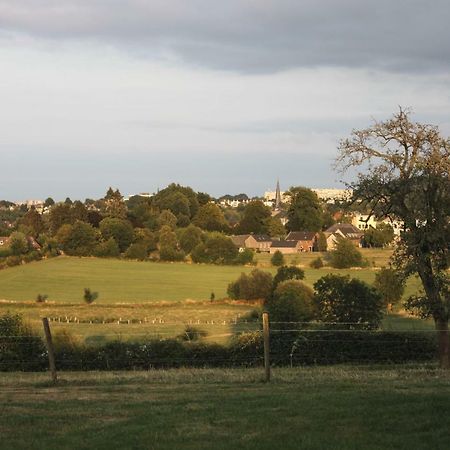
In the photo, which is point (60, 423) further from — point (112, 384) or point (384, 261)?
point (384, 261)

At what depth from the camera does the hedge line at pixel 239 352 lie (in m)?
26.2

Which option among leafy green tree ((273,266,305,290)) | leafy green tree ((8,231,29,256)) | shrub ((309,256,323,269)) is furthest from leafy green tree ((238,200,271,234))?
leafy green tree ((273,266,305,290))

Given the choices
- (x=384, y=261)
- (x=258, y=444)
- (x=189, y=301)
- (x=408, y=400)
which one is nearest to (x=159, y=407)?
(x=258, y=444)

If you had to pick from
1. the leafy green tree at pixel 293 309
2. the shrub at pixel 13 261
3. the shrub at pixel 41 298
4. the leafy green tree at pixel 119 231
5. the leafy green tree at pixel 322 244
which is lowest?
the shrub at pixel 41 298

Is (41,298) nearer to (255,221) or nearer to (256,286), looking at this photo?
(256,286)

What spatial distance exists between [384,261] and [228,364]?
5472 cm

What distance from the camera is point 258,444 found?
8.32 meters

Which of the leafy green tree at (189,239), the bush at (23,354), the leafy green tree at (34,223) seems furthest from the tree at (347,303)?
the leafy green tree at (34,223)

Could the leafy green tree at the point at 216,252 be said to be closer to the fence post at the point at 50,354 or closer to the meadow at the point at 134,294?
the meadow at the point at 134,294

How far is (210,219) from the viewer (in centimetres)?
12144

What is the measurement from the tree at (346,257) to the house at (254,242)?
25946mm

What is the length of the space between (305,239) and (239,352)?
8140 centimetres

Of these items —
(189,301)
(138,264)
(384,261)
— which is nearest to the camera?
(189,301)

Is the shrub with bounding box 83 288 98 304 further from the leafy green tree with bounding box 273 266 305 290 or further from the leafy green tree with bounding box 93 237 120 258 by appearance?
the leafy green tree with bounding box 93 237 120 258
